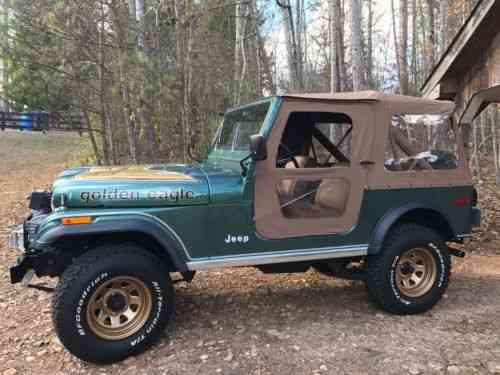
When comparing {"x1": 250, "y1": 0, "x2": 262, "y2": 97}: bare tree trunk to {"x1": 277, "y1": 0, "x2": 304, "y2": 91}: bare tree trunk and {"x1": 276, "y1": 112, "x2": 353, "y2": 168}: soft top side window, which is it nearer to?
{"x1": 277, "y1": 0, "x2": 304, "y2": 91}: bare tree trunk

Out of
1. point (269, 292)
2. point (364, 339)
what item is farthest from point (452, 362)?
point (269, 292)

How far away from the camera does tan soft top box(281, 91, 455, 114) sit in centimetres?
356

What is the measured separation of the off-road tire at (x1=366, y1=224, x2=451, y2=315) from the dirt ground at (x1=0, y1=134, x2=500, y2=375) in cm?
13

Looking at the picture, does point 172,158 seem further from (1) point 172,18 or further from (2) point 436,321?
(2) point 436,321

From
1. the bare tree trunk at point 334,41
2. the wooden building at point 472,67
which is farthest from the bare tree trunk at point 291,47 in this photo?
the wooden building at point 472,67

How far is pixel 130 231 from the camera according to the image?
121 inches

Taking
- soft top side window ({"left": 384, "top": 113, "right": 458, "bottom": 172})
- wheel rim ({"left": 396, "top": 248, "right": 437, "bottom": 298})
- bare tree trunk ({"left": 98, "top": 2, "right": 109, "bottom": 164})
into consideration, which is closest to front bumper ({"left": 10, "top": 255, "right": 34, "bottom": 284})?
soft top side window ({"left": 384, "top": 113, "right": 458, "bottom": 172})

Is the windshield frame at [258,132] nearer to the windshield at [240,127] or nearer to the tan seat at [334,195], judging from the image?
the windshield at [240,127]

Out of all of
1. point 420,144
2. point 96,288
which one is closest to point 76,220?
point 96,288

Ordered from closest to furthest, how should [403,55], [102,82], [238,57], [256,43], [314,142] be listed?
[314,142] < [102,82] < [238,57] < [256,43] < [403,55]

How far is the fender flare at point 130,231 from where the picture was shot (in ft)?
9.45

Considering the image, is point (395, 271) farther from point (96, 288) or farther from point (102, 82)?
point (102, 82)

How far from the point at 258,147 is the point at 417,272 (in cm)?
217

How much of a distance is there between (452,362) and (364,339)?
2.15 ft
